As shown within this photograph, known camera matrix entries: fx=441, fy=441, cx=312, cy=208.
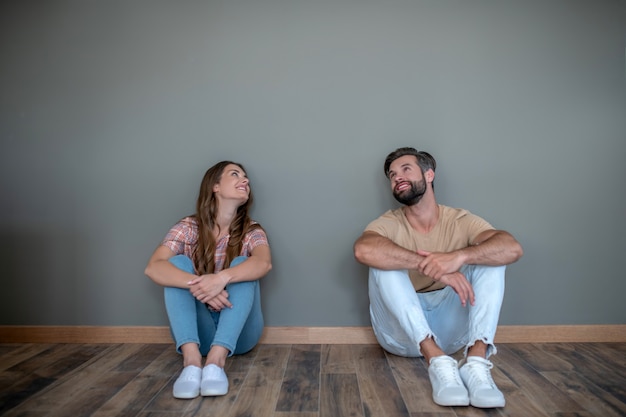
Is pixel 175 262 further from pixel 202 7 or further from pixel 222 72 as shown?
pixel 202 7

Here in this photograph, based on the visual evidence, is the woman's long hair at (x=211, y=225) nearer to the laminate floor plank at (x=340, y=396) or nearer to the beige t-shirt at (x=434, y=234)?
the beige t-shirt at (x=434, y=234)

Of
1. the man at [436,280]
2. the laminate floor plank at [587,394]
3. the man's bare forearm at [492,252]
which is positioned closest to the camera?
the laminate floor plank at [587,394]

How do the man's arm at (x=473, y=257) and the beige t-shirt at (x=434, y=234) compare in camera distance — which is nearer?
the man's arm at (x=473, y=257)

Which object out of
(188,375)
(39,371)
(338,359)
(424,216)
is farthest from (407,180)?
(39,371)

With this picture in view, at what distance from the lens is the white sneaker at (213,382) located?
1580 millimetres

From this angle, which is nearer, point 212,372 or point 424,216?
point 212,372

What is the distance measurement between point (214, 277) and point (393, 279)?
0.74 metres

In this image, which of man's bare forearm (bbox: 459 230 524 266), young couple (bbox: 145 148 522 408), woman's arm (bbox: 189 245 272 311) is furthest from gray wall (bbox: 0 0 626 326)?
man's bare forearm (bbox: 459 230 524 266)

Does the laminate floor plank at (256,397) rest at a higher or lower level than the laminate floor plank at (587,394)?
higher

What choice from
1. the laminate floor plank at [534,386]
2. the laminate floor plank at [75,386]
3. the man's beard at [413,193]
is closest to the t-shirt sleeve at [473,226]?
the man's beard at [413,193]

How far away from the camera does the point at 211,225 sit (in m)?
2.19

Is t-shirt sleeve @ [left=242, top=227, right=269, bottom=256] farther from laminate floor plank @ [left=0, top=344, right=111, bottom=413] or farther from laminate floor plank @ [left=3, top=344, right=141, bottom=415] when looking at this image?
laminate floor plank @ [left=0, top=344, right=111, bottom=413]

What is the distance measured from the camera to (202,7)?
245cm

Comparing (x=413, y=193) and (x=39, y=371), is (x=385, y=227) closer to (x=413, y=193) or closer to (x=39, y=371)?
(x=413, y=193)
